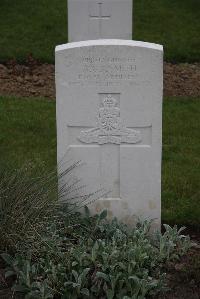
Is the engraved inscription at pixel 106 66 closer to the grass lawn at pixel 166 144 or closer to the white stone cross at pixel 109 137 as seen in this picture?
the white stone cross at pixel 109 137

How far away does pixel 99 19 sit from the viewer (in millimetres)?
9719

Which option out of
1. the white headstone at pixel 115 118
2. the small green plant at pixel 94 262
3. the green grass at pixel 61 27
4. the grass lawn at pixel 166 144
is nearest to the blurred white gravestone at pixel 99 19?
the grass lawn at pixel 166 144

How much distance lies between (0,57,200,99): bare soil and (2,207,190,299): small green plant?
4.97 m

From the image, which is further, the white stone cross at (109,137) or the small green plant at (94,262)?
the white stone cross at (109,137)

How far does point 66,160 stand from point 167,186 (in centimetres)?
147

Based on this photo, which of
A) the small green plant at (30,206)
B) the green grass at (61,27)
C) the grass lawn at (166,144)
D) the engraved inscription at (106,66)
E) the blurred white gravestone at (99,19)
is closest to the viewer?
the small green plant at (30,206)

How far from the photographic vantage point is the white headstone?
469 cm

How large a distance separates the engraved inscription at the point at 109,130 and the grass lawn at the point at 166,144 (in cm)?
50

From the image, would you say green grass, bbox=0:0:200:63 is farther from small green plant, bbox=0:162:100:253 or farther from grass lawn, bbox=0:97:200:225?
small green plant, bbox=0:162:100:253

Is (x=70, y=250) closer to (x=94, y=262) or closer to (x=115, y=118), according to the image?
(x=94, y=262)

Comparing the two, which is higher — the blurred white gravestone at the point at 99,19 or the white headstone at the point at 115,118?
the blurred white gravestone at the point at 99,19

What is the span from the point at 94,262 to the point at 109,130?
1.07 meters

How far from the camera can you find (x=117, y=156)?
496 cm

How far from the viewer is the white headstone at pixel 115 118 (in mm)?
4688
